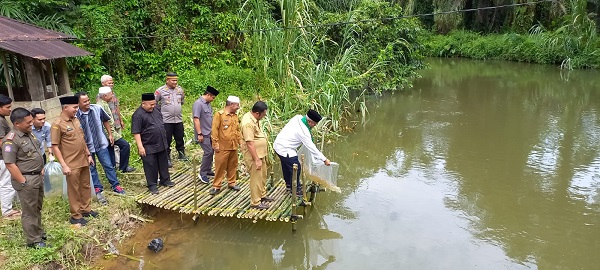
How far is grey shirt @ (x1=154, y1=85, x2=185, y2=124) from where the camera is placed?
6.13 metres

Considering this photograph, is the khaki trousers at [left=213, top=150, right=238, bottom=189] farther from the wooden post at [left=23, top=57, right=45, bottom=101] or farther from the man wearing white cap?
the wooden post at [left=23, top=57, right=45, bottom=101]

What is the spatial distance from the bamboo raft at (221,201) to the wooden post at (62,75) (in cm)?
372

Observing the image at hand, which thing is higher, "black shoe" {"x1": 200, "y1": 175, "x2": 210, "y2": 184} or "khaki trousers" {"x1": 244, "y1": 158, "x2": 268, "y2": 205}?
"khaki trousers" {"x1": 244, "y1": 158, "x2": 268, "y2": 205}

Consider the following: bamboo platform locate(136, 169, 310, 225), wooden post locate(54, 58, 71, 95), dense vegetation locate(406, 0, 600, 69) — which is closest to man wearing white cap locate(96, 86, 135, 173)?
bamboo platform locate(136, 169, 310, 225)

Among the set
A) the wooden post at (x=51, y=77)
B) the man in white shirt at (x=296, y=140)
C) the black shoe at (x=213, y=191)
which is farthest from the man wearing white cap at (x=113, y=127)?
the wooden post at (x=51, y=77)

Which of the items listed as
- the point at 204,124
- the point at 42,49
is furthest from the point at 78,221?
the point at 42,49

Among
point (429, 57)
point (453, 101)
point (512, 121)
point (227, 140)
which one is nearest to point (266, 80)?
point (227, 140)

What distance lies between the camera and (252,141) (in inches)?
196

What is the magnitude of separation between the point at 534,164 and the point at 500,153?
744mm

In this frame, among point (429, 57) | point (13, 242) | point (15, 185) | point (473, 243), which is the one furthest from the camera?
point (429, 57)

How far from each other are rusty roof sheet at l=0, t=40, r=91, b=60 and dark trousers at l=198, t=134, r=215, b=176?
9.26 feet

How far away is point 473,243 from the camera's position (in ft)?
17.2

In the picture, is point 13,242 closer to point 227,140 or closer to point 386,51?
point 227,140

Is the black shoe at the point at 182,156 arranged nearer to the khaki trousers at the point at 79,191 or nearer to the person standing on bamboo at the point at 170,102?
the person standing on bamboo at the point at 170,102
